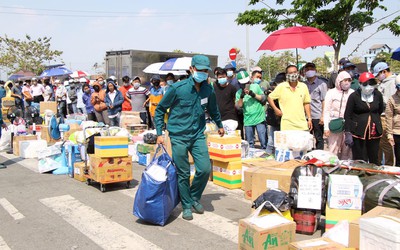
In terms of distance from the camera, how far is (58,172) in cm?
829

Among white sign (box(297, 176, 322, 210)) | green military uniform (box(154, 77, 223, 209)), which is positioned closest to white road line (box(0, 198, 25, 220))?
green military uniform (box(154, 77, 223, 209))

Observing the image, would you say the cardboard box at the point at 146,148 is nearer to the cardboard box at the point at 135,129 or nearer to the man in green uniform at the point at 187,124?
the cardboard box at the point at 135,129

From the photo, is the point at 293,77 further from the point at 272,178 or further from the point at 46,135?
the point at 46,135

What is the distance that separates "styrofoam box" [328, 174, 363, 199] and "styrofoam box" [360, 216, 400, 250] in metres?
1.20

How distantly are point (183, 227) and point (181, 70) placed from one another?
1057cm

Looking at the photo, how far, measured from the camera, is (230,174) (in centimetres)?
686

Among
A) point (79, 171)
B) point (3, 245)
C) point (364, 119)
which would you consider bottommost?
point (3, 245)

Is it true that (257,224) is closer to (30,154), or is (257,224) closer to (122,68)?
(30,154)

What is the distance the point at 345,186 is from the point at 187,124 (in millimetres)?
2091

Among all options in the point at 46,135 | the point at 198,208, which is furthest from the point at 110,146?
the point at 46,135

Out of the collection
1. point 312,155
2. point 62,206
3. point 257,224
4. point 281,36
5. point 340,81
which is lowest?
point 62,206

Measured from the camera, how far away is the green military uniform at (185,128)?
5.30 meters

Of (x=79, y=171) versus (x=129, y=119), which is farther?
(x=129, y=119)

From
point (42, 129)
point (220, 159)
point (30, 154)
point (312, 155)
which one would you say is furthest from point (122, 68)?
point (312, 155)
